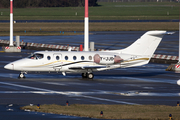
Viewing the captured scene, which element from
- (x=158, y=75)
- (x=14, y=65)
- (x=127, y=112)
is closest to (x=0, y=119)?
(x=127, y=112)

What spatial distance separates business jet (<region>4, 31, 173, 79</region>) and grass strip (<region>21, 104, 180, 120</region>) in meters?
11.4

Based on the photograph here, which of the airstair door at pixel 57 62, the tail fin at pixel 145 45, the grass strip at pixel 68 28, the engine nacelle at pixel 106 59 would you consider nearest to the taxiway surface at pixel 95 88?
the airstair door at pixel 57 62

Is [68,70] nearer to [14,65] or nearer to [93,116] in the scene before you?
[14,65]

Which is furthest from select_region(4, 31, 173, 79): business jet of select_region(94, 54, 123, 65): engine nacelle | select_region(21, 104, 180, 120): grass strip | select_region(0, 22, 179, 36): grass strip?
select_region(0, 22, 179, 36): grass strip

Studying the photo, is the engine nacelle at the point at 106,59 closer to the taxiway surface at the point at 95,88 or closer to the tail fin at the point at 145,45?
the tail fin at the point at 145,45

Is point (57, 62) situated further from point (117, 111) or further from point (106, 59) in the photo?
point (117, 111)

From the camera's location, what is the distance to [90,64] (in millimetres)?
33906

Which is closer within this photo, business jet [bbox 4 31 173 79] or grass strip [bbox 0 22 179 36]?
business jet [bbox 4 31 173 79]

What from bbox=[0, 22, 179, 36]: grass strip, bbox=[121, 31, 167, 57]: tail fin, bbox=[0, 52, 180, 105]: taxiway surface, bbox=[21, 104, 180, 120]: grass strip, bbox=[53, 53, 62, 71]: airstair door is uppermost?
bbox=[0, 22, 179, 36]: grass strip

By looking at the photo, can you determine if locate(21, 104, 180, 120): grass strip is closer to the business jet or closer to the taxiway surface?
the taxiway surface

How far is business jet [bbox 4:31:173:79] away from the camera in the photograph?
110 feet

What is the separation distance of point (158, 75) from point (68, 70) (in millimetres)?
8864

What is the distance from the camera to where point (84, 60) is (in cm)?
3378

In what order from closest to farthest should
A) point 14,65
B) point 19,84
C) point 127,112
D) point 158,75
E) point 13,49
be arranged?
point 127,112 → point 19,84 → point 14,65 → point 158,75 → point 13,49
